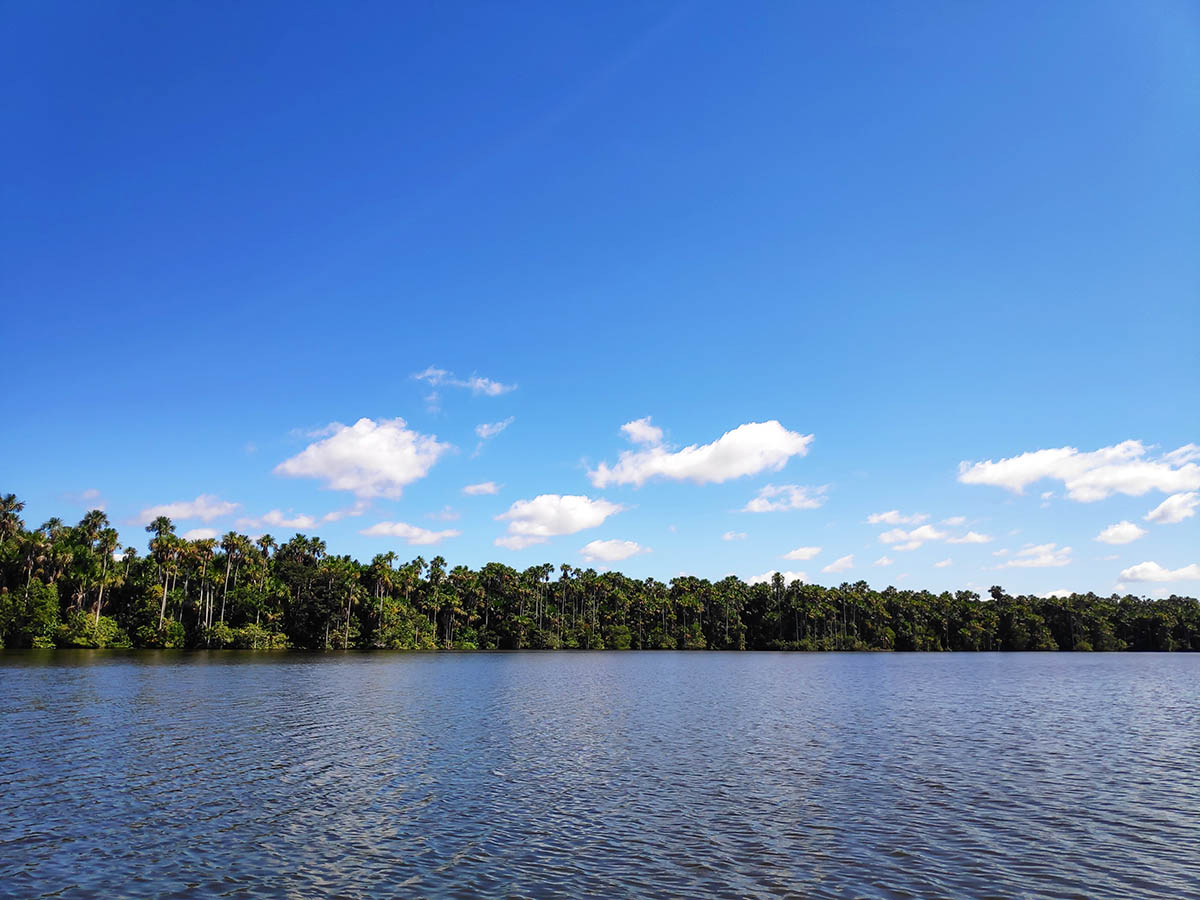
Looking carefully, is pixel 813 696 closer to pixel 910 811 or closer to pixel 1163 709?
pixel 1163 709

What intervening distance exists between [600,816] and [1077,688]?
72.2m

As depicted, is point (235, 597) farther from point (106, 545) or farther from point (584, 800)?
point (584, 800)

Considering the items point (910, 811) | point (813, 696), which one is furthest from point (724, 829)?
point (813, 696)

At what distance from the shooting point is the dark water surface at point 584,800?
17.5 metres

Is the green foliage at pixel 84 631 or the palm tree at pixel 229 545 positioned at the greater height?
the palm tree at pixel 229 545

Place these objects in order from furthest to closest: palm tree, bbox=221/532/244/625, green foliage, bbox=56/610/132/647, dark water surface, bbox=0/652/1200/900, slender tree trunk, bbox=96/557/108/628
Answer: palm tree, bbox=221/532/244/625, slender tree trunk, bbox=96/557/108/628, green foliage, bbox=56/610/132/647, dark water surface, bbox=0/652/1200/900

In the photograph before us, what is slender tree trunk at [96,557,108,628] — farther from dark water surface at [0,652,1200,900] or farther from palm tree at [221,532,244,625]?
dark water surface at [0,652,1200,900]

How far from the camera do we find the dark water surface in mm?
17453

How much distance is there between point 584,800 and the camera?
25.0 metres

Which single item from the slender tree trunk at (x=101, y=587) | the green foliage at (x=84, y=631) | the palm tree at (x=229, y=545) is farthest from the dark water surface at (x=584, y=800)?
the palm tree at (x=229, y=545)

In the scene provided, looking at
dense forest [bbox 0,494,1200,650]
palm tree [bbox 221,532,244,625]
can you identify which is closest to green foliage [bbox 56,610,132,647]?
dense forest [bbox 0,494,1200,650]

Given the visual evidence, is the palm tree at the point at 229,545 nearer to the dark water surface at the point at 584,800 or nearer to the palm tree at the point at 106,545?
the palm tree at the point at 106,545

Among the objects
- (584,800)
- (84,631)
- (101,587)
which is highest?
(101,587)

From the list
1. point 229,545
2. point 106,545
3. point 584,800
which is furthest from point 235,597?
point 584,800
